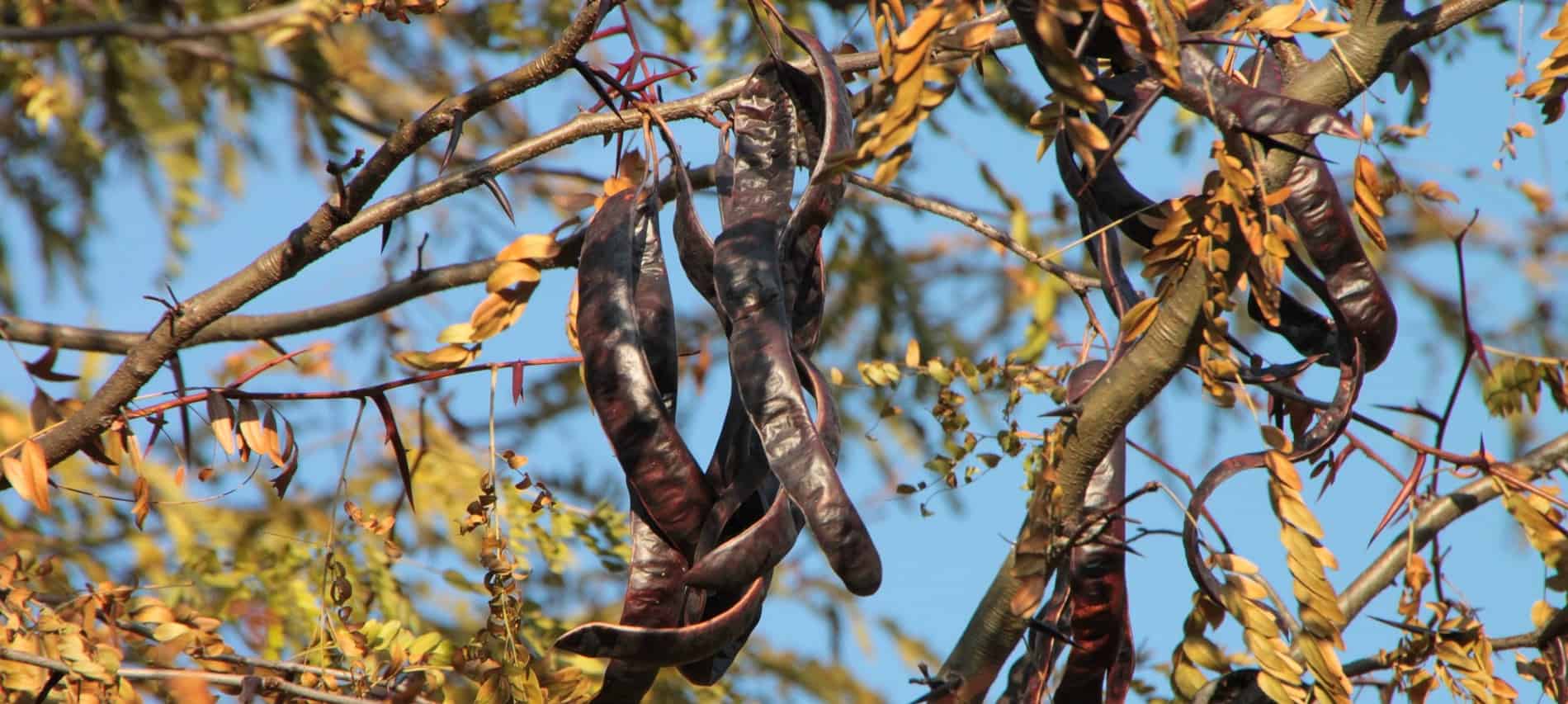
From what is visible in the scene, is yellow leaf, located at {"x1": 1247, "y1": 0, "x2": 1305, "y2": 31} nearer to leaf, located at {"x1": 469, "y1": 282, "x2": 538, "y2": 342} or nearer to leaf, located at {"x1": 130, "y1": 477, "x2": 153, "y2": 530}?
leaf, located at {"x1": 469, "y1": 282, "x2": 538, "y2": 342}

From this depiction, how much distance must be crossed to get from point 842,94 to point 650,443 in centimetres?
47

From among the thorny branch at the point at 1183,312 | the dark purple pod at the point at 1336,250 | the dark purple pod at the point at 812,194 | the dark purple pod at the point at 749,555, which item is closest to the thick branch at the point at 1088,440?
the thorny branch at the point at 1183,312

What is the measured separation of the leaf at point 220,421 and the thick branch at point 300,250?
0.28ft

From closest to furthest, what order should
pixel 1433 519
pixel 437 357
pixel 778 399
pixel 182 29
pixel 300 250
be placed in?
pixel 182 29
pixel 778 399
pixel 437 357
pixel 300 250
pixel 1433 519

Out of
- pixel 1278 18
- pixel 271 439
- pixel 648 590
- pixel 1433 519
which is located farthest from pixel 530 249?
pixel 1433 519

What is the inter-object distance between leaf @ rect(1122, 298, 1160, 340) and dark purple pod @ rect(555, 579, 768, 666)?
0.48 metres

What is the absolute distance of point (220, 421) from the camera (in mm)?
2012

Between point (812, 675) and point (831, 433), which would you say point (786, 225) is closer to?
point (831, 433)

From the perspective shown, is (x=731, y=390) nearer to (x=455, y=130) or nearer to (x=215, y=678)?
(x=455, y=130)

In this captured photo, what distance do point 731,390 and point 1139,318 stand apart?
0.47 m

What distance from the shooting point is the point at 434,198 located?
196 centimetres

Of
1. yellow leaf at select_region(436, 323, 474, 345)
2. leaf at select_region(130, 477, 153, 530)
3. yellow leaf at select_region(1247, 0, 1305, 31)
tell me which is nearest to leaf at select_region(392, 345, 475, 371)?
yellow leaf at select_region(436, 323, 474, 345)

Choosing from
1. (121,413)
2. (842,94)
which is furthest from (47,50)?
(842,94)

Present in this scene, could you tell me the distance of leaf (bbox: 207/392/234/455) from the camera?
2.01 m
